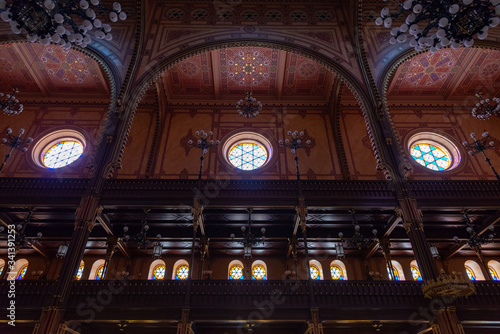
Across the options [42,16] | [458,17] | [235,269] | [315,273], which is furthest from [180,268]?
[458,17]

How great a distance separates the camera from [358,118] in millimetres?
17500

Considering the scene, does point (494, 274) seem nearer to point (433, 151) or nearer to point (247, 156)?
point (433, 151)

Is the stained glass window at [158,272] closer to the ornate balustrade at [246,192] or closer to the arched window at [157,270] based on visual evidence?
the arched window at [157,270]

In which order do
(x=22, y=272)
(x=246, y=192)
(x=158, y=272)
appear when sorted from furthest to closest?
1. (x=158, y=272)
2. (x=22, y=272)
3. (x=246, y=192)

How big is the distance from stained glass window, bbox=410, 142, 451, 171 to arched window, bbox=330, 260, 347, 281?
20.9 feet

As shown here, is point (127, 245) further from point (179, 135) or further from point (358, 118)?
point (358, 118)

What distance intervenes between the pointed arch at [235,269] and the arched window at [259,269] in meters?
0.57

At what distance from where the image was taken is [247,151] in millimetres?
16797

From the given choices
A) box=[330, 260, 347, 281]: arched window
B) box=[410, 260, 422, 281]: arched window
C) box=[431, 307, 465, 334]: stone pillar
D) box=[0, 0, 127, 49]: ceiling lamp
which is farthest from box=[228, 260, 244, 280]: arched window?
box=[0, 0, 127, 49]: ceiling lamp

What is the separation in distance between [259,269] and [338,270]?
3.66 meters

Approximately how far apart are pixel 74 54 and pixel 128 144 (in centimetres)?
494

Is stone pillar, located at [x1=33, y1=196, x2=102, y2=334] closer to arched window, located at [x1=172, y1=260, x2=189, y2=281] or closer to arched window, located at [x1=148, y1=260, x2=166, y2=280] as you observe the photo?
arched window, located at [x1=148, y1=260, x2=166, y2=280]

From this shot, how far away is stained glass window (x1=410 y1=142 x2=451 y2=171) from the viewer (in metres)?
15.9

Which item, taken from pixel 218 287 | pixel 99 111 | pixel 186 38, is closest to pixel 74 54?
pixel 99 111
